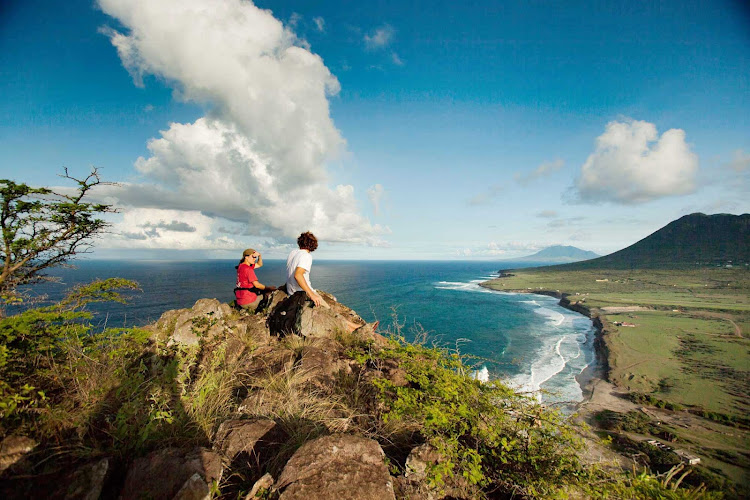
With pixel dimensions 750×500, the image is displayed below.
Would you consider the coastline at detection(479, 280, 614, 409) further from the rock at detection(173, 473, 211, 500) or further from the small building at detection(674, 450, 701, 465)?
the rock at detection(173, 473, 211, 500)

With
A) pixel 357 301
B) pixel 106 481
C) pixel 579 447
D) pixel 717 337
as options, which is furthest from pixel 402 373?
pixel 717 337

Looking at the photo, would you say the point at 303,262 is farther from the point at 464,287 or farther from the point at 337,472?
the point at 464,287

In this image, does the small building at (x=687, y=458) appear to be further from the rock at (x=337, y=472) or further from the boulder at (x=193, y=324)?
the boulder at (x=193, y=324)

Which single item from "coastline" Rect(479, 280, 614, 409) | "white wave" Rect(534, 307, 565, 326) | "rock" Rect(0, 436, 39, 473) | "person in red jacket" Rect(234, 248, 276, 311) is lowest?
"coastline" Rect(479, 280, 614, 409)

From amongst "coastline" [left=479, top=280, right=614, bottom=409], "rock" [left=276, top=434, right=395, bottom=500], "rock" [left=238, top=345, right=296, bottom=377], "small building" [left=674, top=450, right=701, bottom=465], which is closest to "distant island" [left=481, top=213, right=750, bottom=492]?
"small building" [left=674, top=450, right=701, bottom=465]

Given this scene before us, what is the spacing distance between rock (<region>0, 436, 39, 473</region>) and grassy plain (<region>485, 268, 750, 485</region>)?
101 ft

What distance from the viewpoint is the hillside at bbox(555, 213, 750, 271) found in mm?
119625

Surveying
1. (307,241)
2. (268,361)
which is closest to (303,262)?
(307,241)

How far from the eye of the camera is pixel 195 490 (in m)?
2.04

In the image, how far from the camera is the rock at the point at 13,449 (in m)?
2.14

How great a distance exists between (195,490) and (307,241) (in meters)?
5.08

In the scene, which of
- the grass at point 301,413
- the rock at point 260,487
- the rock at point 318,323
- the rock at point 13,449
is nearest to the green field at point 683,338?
the rock at point 318,323

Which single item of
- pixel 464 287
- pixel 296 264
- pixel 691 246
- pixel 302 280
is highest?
pixel 691 246

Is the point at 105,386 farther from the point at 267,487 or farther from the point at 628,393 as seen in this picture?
the point at 628,393
